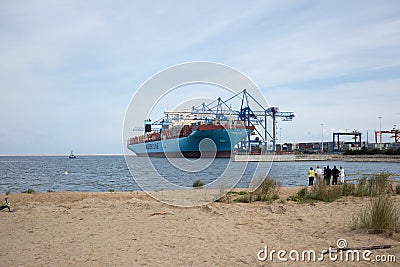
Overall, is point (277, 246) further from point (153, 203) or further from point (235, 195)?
point (235, 195)

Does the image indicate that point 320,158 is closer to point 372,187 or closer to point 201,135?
point 201,135

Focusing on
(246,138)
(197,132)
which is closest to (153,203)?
(197,132)

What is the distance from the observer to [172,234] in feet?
25.0

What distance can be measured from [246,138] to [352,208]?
5312 cm

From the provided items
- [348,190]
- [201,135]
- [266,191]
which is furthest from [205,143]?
[266,191]

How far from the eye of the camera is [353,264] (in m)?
5.30

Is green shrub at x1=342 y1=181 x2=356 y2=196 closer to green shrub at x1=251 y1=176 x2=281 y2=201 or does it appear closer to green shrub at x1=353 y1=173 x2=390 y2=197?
green shrub at x1=353 y1=173 x2=390 y2=197
